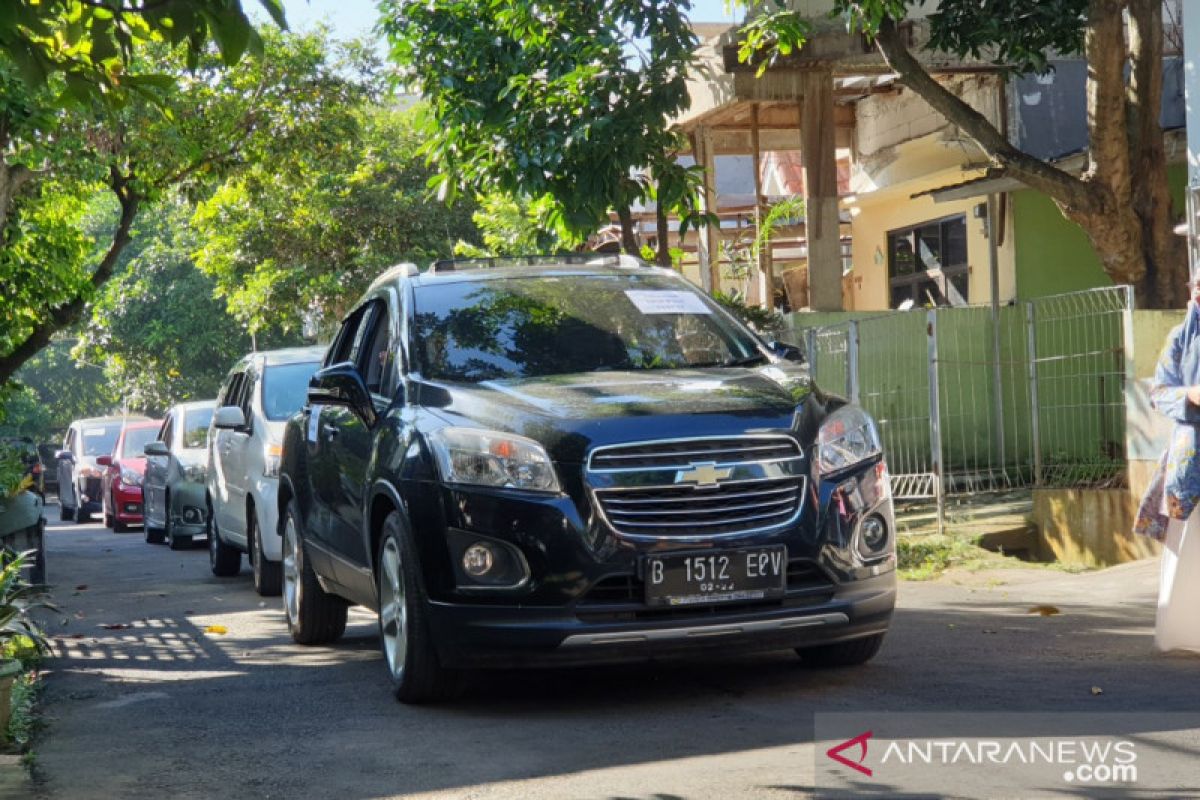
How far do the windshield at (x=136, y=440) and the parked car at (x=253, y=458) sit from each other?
1130 centimetres

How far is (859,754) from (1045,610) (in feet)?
14.0

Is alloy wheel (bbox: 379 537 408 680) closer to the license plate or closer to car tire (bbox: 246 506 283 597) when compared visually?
the license plate

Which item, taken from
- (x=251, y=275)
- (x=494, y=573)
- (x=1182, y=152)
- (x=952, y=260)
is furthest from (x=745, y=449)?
(x=251, y=275)

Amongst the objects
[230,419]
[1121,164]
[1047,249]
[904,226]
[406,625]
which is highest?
[904,226]

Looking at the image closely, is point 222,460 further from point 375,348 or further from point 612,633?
point 612,633

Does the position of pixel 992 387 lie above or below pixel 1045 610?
above

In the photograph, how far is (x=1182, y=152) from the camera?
56.9 feet

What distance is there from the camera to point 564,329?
813 centimetres

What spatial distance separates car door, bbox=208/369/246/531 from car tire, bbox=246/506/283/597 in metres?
1.29

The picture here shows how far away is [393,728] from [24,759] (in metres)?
1.42

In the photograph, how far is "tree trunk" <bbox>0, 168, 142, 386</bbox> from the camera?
20125mm

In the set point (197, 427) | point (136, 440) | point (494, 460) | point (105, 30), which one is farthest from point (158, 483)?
point (105, 30)

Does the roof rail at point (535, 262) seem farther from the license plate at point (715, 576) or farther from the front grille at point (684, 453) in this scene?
the license plate at point (715, 576)

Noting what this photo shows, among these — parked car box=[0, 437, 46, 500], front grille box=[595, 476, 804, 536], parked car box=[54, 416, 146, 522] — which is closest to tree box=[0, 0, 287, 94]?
front grille box=[595, 476, 804, 536]
